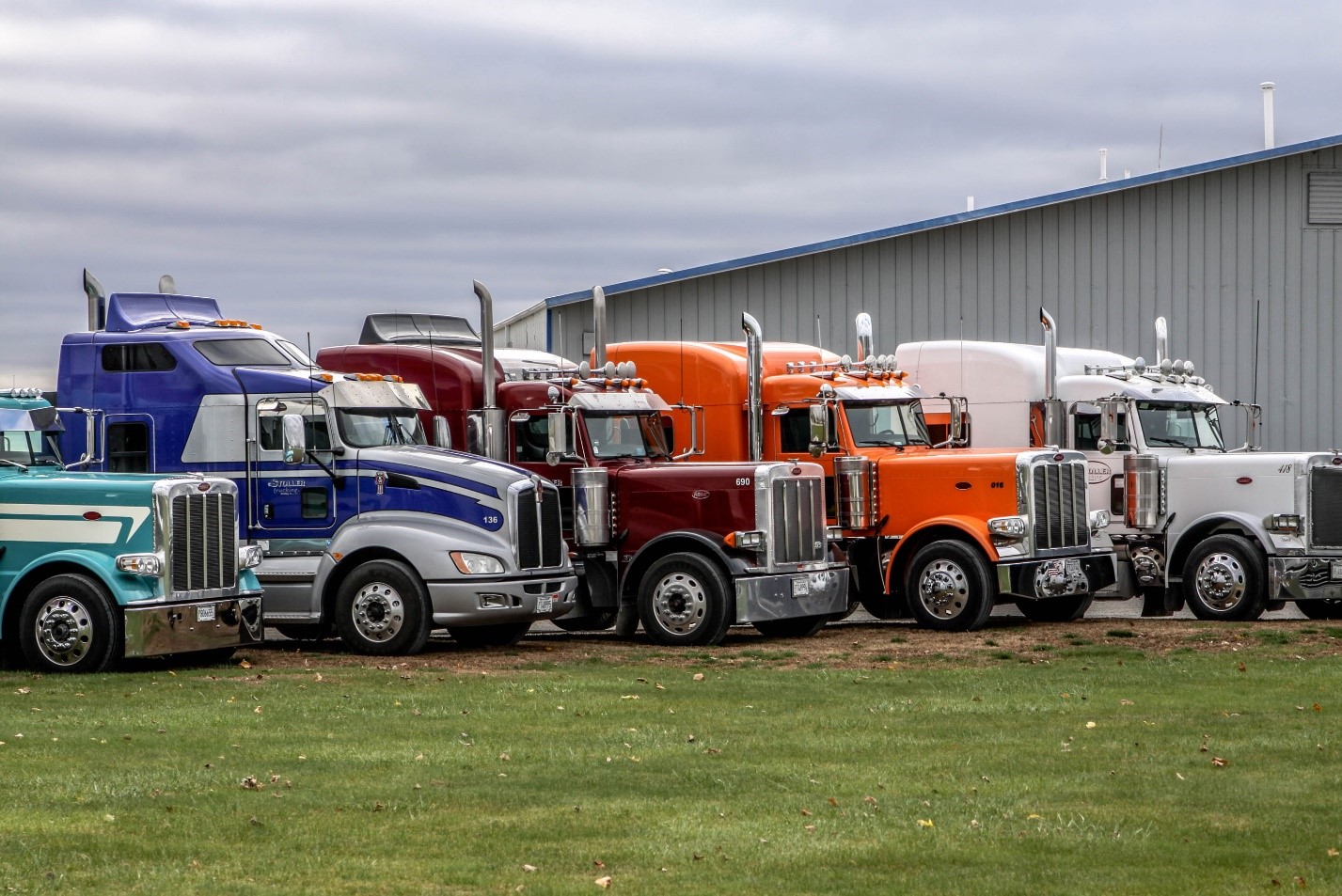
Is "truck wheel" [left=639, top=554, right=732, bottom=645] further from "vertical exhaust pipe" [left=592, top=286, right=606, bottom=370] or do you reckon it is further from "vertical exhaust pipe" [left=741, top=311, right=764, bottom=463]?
"vertical exhaust pipe" [left=592, top=286, right=606, bottom=370]

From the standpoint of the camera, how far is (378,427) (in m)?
19.6

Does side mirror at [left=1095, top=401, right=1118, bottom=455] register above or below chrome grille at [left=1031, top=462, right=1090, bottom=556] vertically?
above

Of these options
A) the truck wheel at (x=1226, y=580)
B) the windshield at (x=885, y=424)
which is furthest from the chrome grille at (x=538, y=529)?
the truck wheel at (x=1226, y=580)

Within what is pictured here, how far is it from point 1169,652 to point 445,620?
7.03m

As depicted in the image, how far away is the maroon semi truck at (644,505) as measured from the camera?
64.6ft

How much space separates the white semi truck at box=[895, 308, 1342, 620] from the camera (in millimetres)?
22125

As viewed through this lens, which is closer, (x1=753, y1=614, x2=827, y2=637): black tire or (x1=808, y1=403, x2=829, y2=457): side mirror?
(x1=753, y1=614, x2=827, y2=637): black tire

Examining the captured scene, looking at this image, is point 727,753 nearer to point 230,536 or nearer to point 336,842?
point 336,842

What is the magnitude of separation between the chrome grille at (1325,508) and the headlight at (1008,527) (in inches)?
144

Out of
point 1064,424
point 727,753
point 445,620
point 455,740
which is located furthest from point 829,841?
point 1064,424

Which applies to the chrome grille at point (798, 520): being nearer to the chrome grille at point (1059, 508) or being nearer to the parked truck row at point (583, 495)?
the parked truck row at point (583, 495)

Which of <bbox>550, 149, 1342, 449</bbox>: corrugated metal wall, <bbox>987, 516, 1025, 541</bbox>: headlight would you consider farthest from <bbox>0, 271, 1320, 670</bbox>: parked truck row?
<bbox>550, 149, 1342, 449</bbox>: corrugated metal wall

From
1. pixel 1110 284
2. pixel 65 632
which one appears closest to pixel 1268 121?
pixel 1110 284

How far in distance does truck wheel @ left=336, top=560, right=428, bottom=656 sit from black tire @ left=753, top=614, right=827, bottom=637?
416 centimetres
